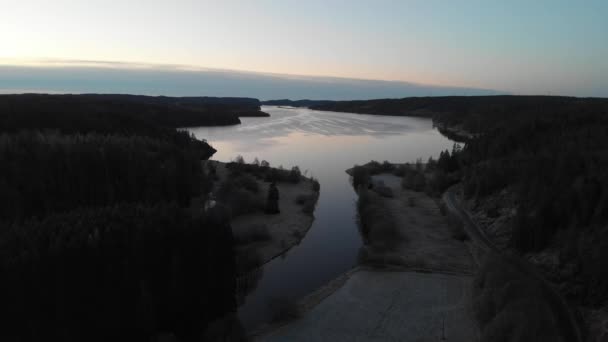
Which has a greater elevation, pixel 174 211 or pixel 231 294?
pixel 174 211

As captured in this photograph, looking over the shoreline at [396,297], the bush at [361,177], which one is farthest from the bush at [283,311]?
the bush at [361,177]

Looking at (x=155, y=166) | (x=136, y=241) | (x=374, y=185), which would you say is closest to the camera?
(x=136, y=241)

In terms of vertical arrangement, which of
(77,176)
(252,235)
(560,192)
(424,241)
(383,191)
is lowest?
(252,235)

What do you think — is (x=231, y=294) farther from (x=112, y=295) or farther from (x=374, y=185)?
(x=374, y=185)

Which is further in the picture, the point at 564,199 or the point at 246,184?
the point at 246,184

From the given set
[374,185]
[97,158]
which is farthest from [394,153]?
[97,158]

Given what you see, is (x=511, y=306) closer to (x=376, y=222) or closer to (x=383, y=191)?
(x=376, y=222)

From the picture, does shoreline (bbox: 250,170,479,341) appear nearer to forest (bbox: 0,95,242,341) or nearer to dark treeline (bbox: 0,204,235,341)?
dark treeline (bbox: 0,204,235,341)

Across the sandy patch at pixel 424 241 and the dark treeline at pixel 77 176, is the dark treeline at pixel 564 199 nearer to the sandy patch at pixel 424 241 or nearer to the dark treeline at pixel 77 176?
the sandy patch at pixel 424 241

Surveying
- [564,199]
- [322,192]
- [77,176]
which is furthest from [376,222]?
[77,176]

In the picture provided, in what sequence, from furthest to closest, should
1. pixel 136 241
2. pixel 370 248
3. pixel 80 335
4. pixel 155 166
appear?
pixel 155 166, pixel 370 248, pixel 136 241, pixel 80 335
